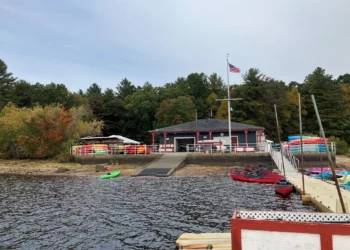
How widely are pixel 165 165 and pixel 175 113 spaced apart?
36.2 meters

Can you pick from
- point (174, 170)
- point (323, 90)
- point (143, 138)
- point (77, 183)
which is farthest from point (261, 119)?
point (77, 183)

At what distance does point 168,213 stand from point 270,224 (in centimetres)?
933

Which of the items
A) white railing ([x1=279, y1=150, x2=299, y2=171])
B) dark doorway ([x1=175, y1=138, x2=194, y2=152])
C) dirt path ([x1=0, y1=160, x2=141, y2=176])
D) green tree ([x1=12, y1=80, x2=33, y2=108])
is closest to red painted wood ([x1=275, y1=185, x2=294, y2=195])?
white railing ([x1=279, y1=150, x2=299, y2=171])

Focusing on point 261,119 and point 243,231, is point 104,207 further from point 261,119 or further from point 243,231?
point 261,119

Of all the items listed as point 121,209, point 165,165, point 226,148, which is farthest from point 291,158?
point 121,209

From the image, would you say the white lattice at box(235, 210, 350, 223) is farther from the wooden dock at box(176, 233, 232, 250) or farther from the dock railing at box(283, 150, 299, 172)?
the dock railing at box(283, 150, 299, 172)

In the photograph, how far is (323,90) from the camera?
217 ft

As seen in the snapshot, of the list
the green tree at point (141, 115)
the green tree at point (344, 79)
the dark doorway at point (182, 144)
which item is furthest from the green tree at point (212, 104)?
the green tree at point (344, 79)

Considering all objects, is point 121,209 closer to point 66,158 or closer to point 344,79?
point 66,158

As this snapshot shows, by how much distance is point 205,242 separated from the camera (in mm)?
9219

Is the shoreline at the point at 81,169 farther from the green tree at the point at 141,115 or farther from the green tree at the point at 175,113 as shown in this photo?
the green tree at the point at 141,115

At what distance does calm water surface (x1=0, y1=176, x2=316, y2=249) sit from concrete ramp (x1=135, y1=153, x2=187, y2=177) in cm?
323

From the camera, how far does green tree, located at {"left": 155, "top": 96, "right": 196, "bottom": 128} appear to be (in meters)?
67.9

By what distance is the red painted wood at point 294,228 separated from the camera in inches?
235
